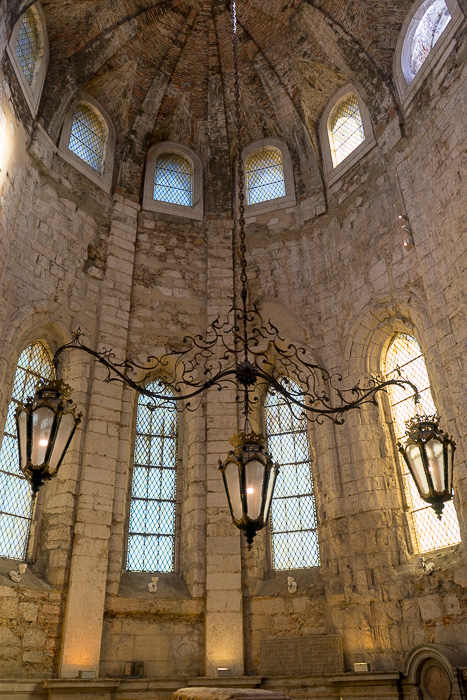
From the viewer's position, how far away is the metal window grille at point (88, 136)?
9812mm

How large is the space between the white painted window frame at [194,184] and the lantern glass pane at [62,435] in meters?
6.74

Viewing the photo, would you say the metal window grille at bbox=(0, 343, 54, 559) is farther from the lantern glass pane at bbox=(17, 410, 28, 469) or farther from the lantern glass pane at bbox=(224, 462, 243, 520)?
the lantern glass pane at bbox=(224, 462, 243, 520)

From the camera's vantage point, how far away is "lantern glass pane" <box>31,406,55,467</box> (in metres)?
3.72

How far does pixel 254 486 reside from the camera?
13.0 feet

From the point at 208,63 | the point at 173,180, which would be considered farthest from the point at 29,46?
the point at 208,63

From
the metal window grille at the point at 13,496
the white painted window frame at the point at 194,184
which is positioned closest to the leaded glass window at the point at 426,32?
the white painted window frame at the point at 194,184

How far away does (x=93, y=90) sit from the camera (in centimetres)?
1012

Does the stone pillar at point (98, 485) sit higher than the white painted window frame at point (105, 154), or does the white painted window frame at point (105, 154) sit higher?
the white painted window frame at point (105, 154)

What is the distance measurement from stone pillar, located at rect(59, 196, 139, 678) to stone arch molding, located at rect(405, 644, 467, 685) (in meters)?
3.44

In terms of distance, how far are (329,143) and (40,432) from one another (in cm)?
812

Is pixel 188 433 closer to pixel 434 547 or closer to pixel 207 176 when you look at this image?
pixel 434 547

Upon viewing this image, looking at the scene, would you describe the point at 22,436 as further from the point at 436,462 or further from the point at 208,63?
the point at 208,63

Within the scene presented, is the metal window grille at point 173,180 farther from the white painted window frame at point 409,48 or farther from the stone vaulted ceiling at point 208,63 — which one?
the white painted window frame at point 409,48

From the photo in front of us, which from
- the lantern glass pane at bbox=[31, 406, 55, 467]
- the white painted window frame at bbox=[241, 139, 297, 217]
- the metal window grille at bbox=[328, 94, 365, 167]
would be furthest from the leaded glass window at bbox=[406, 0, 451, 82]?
the lantern glass pane at bbox=[31, 406, 55, 467]
